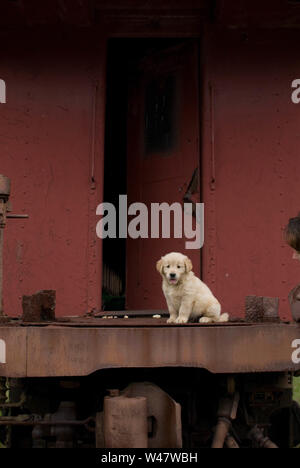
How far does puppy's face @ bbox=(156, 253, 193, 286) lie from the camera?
121 inches

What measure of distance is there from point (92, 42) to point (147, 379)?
295 centimetres

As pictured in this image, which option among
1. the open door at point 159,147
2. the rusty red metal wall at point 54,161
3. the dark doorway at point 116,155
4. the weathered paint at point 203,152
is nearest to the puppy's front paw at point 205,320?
the weathered paint at point 203,152

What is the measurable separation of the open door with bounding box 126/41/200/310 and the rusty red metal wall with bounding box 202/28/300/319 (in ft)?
1.11

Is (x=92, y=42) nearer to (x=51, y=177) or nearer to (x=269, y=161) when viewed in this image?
(x=51, y=177)

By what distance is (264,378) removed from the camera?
9.70 feet

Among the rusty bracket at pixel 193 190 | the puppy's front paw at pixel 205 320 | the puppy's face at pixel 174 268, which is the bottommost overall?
the puppy's front paw at pixel 205 320

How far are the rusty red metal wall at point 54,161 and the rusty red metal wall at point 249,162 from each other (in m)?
0.95

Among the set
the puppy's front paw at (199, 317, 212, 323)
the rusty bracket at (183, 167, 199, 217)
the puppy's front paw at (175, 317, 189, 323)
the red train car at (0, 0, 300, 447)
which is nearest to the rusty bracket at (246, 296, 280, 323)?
the puppy's front paw at (199, 317, 212, 323)

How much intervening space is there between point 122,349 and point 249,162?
2398 mm

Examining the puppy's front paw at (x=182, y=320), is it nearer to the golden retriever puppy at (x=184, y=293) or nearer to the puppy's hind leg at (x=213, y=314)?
the golden retriever puppy at (x=184, y=293)

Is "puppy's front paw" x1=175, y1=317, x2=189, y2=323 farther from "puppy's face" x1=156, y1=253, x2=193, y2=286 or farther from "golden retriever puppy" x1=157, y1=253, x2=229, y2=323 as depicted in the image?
"puppy's face" x1=156, y1=253, x2=193, y2=286

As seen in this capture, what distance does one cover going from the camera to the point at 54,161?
4383 mm

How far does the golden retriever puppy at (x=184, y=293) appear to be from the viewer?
3098 mm

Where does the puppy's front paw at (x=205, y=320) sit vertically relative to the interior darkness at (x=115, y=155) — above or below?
below
